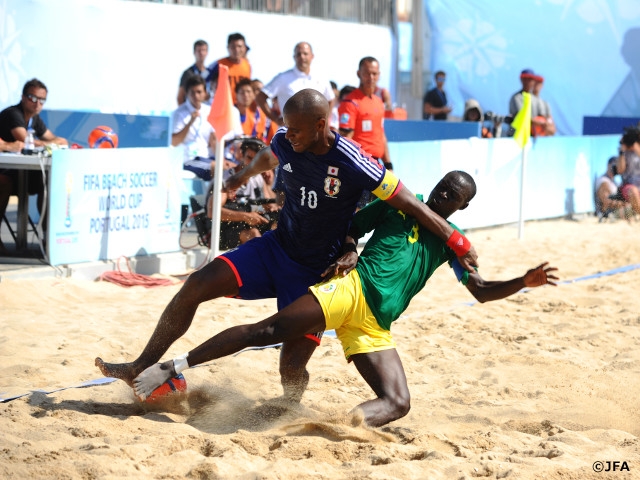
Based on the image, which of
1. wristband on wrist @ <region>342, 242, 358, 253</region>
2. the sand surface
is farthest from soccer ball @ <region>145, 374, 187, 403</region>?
wristband on wrist @ <region>342, 242, 358, 253</region>

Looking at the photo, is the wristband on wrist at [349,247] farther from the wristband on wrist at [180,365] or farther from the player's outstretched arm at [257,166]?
the wristband on wrist at [180,365]

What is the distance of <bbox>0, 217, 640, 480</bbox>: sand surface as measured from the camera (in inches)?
163

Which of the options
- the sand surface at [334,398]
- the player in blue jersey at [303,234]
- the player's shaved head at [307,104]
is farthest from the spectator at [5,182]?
the player's shaved head at [307,104]

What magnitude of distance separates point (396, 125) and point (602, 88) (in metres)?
7.31

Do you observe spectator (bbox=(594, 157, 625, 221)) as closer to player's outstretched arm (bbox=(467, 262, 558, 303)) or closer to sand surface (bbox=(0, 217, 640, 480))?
sand surface (bbox=(0, 217, 640, 480))

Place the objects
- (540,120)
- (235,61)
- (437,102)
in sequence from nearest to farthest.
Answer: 1. (235,61)
2. (540,120)
3. (437,102)

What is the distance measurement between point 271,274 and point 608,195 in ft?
36.0

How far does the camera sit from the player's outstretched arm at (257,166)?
530 centimetres

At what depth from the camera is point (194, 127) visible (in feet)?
36.6

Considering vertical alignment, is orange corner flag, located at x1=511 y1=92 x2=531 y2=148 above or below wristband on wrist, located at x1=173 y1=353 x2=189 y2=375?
above

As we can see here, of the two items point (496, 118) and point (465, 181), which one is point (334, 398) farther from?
point (496, 118)

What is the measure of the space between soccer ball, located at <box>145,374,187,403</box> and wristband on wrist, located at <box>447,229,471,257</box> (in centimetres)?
154

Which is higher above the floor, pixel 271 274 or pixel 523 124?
pixel 523 124

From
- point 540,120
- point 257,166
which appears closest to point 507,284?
point 257,166
